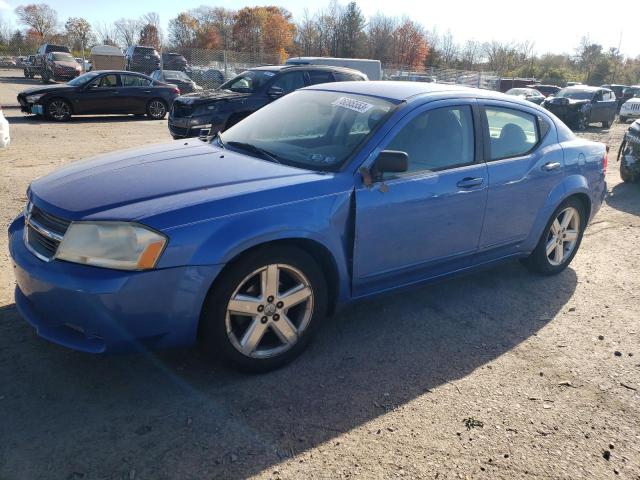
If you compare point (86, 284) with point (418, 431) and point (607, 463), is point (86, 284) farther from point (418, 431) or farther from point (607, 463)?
point (607, 463)

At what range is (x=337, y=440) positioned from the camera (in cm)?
265

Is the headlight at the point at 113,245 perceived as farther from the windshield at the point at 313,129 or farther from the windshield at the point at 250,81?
the windshield at the point at 250,81

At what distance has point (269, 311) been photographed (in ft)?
10.1

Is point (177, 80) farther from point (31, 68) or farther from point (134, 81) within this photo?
point (31, 68)

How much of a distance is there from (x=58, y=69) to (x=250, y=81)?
80.9 ft

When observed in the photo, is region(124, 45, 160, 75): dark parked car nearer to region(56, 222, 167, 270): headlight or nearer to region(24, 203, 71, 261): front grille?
region(24, 203, 71, 261): front grille

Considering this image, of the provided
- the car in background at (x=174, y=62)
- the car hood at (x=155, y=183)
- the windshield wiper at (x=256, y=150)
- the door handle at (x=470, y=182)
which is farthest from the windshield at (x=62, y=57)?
the door handle at (x=470, y=182)

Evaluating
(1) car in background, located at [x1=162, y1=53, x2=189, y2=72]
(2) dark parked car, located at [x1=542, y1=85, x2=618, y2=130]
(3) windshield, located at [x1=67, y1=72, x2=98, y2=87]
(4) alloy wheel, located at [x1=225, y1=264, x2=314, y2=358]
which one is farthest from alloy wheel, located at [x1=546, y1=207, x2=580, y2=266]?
(1) car in background, located at [x1=162, y1=53, x2=189, y2=72]

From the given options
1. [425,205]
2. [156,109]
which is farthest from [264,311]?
[156,109]

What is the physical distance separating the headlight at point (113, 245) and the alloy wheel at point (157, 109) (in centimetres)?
1509

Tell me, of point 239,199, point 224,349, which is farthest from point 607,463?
point 239,199

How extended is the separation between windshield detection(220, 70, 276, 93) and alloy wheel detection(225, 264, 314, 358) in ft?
27.6

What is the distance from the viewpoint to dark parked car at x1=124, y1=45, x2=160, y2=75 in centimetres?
2987

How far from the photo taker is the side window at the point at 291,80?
10992 mm
